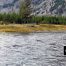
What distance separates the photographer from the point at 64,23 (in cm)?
15850

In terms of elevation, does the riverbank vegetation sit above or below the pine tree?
below

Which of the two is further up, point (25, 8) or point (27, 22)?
point (25, 8)

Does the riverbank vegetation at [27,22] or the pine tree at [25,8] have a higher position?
the pine tree at [25,8]

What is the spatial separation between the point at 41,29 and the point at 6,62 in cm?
8556

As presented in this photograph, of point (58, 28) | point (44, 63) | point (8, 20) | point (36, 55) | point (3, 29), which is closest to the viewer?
point (44, 63)

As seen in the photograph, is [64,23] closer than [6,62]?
No

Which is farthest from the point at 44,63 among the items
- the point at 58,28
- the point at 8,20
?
the point at 8,20

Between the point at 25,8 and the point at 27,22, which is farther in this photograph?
the point at 25,8

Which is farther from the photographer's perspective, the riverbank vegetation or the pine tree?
the pine tree

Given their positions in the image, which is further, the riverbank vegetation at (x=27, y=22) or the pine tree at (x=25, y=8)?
the pine tree at (x=25, y=8)

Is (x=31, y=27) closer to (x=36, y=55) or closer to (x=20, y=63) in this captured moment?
(x=36, y=55)

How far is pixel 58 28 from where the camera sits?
135 metres

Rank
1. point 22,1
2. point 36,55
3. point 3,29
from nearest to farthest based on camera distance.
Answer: point 36,55
point 3,29
point 22,1

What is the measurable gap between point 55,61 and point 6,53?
37.2 feet
